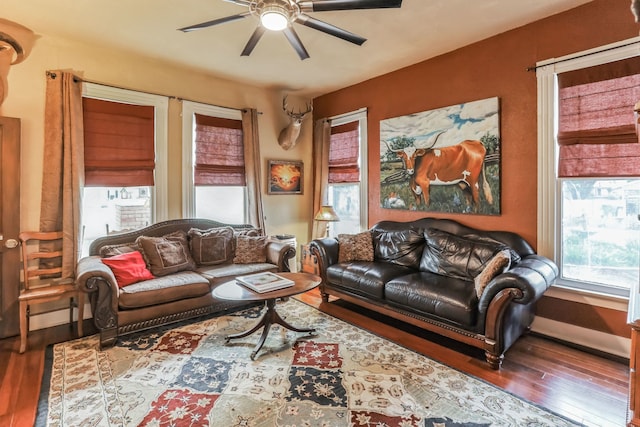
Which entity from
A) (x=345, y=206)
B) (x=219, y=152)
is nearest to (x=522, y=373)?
(x=345, y=206)

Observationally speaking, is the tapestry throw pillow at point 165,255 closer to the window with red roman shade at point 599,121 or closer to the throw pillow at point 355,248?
the throw pillow at point 355,248

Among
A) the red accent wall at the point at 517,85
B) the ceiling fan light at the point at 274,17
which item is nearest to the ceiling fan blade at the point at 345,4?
the ceiling fan light at the point at 274,17

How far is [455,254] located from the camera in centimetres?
340

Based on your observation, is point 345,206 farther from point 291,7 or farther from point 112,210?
point 291,7

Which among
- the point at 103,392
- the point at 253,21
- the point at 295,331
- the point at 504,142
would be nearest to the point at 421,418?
the point at 295,331

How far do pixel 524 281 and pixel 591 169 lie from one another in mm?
1330

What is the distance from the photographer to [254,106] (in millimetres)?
4980

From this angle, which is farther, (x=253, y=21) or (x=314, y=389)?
(x=253, y=21)

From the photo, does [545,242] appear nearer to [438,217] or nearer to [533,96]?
[438,217]

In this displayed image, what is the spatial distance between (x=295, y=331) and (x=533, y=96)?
10.5ft

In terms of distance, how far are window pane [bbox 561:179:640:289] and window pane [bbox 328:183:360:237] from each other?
2637 millimetres

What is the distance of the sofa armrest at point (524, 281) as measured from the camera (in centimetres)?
242

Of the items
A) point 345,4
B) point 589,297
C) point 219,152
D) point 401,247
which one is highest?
point 345,4

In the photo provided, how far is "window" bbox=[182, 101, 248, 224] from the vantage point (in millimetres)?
4367
